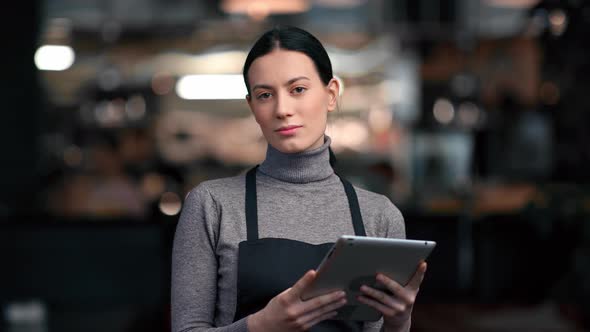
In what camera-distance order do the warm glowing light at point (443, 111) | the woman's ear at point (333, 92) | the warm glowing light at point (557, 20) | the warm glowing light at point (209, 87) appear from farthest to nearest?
the warm glowing light at point (209, 87)
the warm glowing light at point (443, 111)
the warm glowing light at point (557, 20)
the woman's ear at point (333, 92)

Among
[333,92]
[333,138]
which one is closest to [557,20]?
[333,92]

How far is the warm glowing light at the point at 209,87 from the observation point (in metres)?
11.2

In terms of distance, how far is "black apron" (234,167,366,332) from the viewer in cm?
137

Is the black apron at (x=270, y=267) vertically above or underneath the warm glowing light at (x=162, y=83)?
underneath

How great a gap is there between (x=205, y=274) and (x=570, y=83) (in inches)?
199

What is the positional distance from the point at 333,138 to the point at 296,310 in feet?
28.5

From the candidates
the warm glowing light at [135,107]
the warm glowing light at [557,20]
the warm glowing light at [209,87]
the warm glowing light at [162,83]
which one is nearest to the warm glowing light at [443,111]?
the warm glowing light at [209,87]

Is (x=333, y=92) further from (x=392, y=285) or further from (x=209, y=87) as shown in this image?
(x=209, y=87)

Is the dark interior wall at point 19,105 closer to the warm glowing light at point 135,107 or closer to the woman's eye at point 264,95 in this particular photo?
the warm glowing light at point 135,107

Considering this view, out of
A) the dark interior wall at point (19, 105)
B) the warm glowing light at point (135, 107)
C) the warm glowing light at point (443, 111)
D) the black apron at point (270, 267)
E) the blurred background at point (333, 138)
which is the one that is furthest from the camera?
the warm glowing light at point (135, 107)

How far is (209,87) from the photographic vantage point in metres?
11.3

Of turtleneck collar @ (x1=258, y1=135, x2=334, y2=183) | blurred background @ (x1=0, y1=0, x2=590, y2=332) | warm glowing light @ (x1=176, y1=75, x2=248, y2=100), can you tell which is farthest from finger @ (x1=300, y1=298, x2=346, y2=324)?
warm glowing light @ (x1=176, y1=75, x2=248, y2=100)

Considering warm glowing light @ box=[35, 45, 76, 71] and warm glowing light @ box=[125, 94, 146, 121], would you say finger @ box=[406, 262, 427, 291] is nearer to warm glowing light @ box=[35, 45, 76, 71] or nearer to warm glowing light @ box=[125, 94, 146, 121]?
warm glowing light @ box=[125, 94, 146, 121]

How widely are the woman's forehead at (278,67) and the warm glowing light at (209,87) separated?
31.9ft
